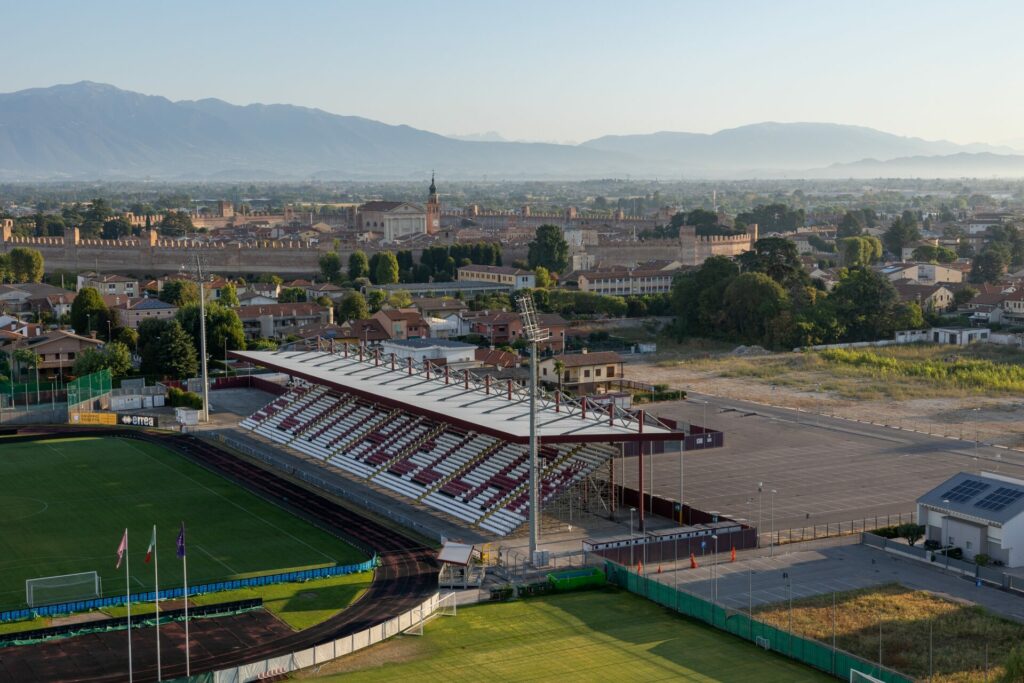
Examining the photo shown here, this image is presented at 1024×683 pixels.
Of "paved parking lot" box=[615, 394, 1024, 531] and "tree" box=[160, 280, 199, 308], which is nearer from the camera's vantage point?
"paved parking lot" box=[615, 394, 1024, 531]

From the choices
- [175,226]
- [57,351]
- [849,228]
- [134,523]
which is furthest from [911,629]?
[175,226]

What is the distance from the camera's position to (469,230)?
17375 cm

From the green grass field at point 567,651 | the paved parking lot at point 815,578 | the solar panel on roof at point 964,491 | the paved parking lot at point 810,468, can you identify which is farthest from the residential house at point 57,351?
the solar panel on roof at point 964,491

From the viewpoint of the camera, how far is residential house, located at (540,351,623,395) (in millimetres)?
64312

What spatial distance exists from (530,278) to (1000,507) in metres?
77.1

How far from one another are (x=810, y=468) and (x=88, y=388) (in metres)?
34.8

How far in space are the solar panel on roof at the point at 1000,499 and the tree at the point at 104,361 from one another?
46.2 metres

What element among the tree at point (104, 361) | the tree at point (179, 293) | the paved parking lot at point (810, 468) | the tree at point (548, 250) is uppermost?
the tree at point (548, 250)

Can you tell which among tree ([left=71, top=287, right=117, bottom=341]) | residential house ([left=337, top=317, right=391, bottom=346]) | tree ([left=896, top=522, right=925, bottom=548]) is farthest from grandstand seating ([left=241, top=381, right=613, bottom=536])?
tree ([left=71, top=287, right=117, bottom=341])

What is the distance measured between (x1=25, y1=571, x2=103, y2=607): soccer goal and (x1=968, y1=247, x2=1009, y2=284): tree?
97939mm

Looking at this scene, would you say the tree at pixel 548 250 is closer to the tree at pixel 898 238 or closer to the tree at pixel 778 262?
the tree at pixel 778 262

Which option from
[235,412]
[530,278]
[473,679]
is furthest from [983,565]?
[530,278]

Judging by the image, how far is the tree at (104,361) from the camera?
65.9m

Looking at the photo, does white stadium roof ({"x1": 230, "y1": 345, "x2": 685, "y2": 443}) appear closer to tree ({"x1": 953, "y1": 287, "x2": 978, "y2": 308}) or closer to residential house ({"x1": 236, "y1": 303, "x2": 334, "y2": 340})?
residential house ({"x1": 236, "y1": 303, "x2": 334, "y2": 340})
